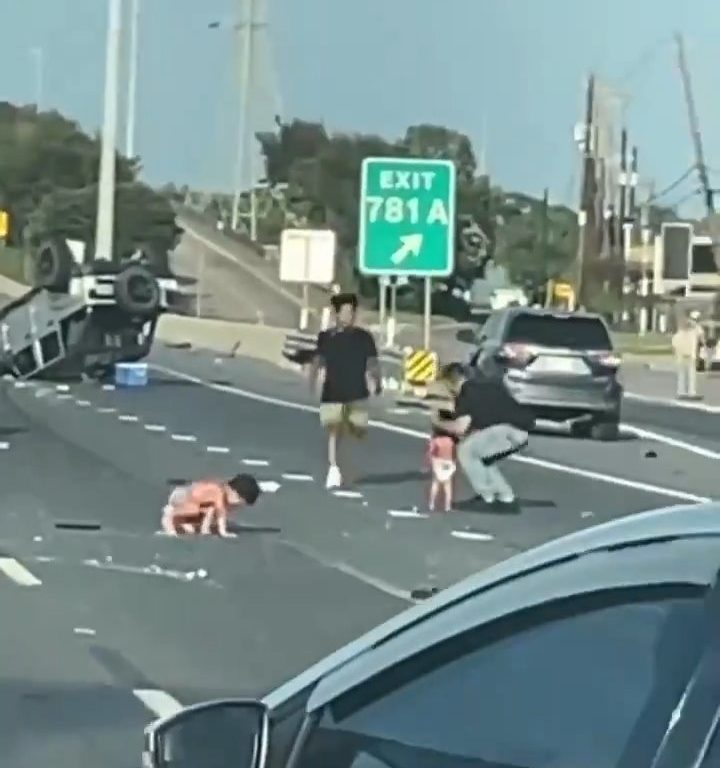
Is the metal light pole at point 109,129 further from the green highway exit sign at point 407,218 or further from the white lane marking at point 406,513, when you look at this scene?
the white lane marking at point 406,513

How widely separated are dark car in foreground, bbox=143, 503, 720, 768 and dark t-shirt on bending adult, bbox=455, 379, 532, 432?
15731 millimetres

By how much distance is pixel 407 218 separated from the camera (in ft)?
106

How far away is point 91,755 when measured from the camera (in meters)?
8.46

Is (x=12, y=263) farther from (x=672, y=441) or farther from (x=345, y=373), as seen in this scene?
(x=345, y=373)

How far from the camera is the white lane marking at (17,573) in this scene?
13.6 m

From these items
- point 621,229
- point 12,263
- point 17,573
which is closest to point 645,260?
point 621,229

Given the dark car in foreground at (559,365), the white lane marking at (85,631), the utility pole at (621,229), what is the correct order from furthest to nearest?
the utility pole at (621,229), the dark car in foreground at (559,365), the white lane marking at (85,631)

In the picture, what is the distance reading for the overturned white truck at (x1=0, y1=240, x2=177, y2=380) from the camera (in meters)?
38.5

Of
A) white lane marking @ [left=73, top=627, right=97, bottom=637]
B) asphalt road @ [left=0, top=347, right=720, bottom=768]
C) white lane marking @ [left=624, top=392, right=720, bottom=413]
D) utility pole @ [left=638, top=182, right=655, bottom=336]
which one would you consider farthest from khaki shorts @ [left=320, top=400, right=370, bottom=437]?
utility pole @ [left=638, top=182, right=655, bottom=336]

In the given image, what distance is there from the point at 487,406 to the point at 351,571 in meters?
5.16

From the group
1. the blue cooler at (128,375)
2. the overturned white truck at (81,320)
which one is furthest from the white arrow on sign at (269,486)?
the blue cooler at (128,375)

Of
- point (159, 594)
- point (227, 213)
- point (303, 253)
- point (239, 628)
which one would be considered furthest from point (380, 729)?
point (227, 213)

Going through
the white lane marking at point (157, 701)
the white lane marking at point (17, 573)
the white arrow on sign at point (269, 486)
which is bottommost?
the white arrow on sign at point (269, 486)

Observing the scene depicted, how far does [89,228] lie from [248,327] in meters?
37.1
